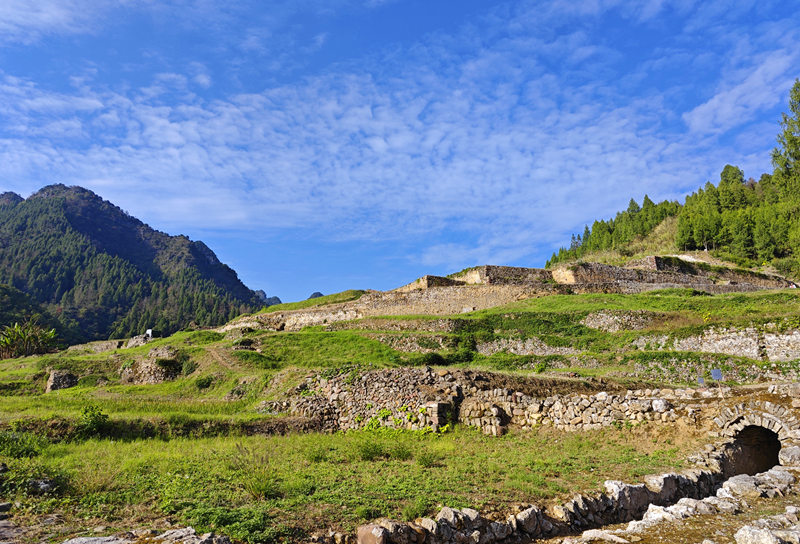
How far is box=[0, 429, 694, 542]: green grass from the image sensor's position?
626 cm

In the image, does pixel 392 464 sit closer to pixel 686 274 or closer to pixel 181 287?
pixel 686 274

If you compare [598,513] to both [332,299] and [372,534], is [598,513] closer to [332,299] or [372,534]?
[372,534]

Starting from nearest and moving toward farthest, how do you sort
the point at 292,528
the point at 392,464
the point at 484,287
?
the point at 292,528, the point at 392,464, the point at 484,287

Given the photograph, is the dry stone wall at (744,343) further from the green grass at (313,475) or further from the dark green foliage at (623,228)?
the dark green foliage at (623,228)

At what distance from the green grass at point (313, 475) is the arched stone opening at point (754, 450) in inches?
60.5

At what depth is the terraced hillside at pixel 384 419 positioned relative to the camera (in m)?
6.82

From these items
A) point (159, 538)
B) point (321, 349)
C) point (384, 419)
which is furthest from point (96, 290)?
point (159, 538)

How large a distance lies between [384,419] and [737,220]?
6663cm

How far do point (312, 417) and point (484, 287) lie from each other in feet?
80.8

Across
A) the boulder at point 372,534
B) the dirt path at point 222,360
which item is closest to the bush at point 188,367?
the dirt path at point 222,360

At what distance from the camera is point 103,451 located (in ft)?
33.2

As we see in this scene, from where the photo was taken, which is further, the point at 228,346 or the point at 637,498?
the point at 228,346

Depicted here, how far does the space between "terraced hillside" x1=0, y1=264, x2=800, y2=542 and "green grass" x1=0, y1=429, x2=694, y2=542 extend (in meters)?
0.05

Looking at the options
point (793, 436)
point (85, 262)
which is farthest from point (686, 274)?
point (85, 262)
